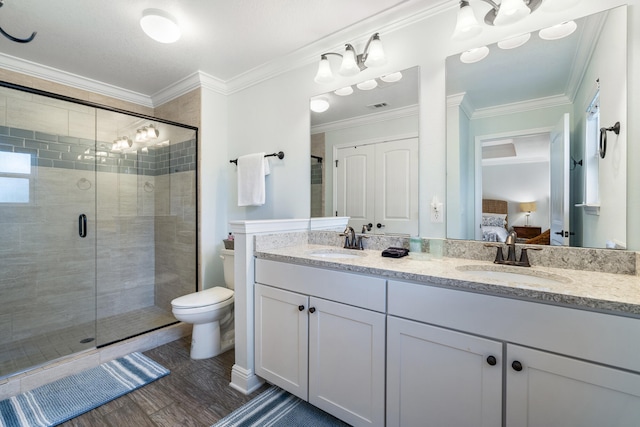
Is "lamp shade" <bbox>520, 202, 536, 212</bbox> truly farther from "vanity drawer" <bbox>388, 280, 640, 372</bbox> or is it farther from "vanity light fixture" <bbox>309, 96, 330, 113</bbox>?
"vanity light fixture" <bbox>309, 96, 330, 113</bbox>

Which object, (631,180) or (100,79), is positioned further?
(100,79)

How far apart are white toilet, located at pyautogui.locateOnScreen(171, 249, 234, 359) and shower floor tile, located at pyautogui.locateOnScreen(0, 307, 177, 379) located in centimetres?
61

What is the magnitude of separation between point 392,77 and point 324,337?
1.57 m

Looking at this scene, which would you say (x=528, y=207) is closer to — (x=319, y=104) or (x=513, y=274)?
(x=513, y=274)

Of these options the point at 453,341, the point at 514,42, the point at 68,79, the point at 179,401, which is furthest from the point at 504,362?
the point at 68,79

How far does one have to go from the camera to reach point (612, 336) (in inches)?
31.8

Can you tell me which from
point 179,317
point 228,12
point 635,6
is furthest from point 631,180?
point 179,317

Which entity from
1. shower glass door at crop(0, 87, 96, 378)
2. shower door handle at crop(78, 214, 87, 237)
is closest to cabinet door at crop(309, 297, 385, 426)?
shower glass door at crop(0, 87, 96, 378)

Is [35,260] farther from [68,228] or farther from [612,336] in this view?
[612,336]

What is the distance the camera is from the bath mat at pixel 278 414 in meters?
1.46

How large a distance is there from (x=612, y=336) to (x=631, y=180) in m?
0.73

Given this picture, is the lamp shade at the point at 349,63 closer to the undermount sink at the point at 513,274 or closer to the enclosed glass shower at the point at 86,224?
the undermount sink at the point at 513,274

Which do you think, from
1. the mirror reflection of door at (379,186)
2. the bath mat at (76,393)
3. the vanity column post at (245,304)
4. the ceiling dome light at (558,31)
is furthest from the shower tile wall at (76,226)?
the ceiling dome light at (558,31)

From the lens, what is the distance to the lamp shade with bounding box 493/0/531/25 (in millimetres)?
1290
